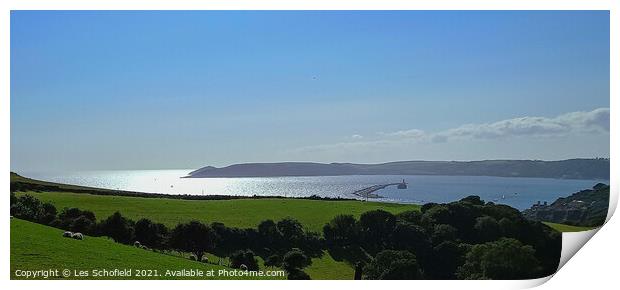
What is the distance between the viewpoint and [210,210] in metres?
12.7

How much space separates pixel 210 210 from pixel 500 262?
4.01 meters

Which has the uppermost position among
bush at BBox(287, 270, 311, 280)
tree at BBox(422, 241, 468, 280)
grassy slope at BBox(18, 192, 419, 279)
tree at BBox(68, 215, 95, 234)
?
A: grassy slope at BBox(18, 192, 419, 279)

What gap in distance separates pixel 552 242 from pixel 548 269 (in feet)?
1.29

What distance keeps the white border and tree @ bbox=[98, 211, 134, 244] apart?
0.66 meters

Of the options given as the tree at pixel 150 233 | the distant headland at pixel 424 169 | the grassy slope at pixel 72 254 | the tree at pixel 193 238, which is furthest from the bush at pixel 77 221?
the distant headland at pixel 424 169

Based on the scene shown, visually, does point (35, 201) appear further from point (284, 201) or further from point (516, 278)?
point (516, 278)

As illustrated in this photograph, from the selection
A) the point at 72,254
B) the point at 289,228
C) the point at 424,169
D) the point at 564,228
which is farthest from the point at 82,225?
the point at 564,228

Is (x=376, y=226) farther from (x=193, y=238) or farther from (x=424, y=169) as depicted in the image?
(x=193, y=238)

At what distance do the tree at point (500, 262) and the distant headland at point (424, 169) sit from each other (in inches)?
39.4

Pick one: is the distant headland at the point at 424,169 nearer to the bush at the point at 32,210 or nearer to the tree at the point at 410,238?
the tree at the point at 410,238

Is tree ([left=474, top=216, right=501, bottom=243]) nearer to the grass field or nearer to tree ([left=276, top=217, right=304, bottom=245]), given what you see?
the grass field

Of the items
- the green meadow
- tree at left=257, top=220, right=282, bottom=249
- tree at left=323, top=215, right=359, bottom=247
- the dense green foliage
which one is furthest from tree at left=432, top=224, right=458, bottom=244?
tree at left=257, top=220, right=282, bottom=249

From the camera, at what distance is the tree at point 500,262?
12414 mm

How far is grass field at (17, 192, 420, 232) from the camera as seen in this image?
12.6 meters
